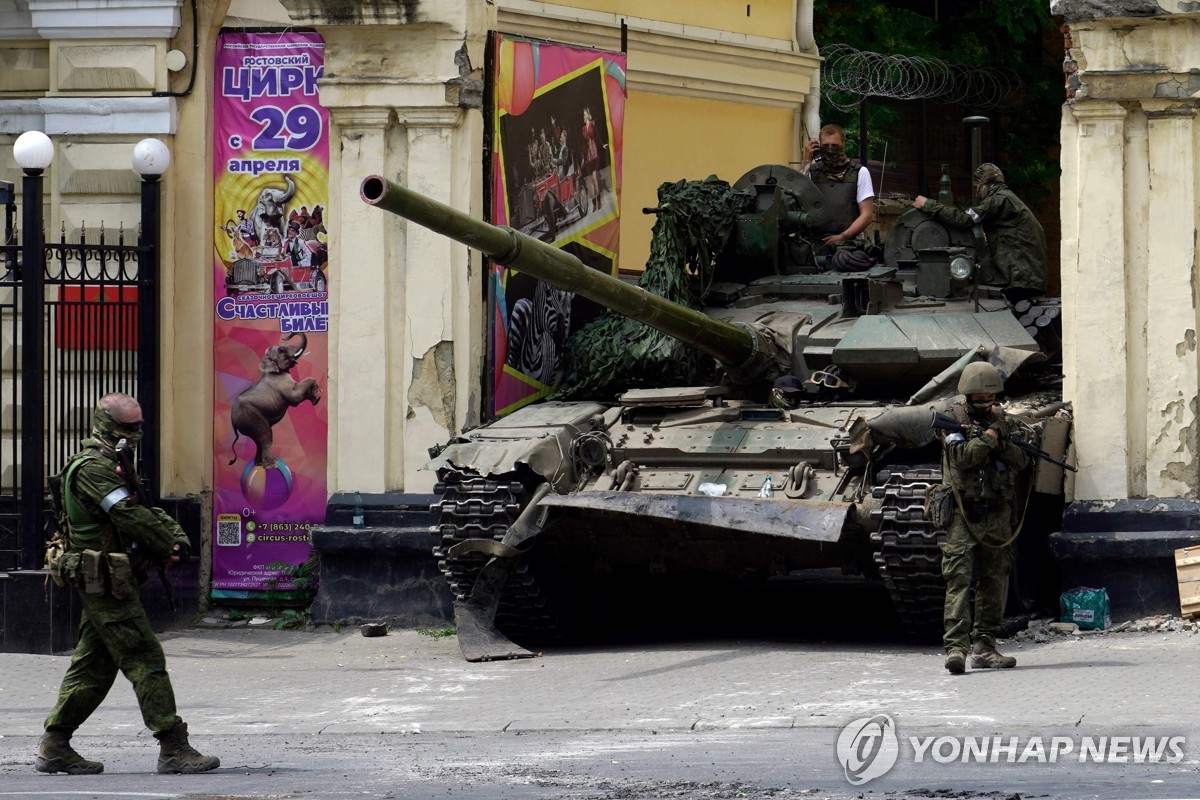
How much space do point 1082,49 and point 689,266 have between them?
116 inches

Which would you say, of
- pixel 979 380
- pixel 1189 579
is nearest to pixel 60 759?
pixel 979 380

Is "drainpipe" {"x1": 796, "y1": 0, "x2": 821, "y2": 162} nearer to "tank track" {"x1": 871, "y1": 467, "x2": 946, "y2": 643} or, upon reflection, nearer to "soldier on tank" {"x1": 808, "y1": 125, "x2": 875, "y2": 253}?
"soldier on tank" {"x1": 808, "y1": 125, "x2": 875, "y2": 253}

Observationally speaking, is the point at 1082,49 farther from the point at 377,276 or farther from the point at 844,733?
the point at 844,733

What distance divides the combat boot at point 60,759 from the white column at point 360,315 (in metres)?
5.53

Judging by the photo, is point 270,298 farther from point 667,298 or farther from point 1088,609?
point 1088,609

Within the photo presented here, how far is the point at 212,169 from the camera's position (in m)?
14.2

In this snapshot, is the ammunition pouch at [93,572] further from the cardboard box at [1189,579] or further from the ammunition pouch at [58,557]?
the cardboard box at [1189,579]

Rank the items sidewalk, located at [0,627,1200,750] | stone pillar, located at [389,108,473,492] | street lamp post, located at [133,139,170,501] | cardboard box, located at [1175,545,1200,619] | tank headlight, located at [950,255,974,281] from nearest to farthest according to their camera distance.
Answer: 1. sidewalk, located at [0,627,1200,750]
2. cardboard box, located at [1175,545,1200,619]
3. tank headlight, located at [950,255,974,281]
4. street lamp post, located at [133,139,170,501]
5. stone pillar, located at [389,108,473,492]

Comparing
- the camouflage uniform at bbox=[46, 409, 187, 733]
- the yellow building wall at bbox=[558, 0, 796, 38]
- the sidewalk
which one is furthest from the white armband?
the yellow building wall at bbox=[558, 0, 796, 38]

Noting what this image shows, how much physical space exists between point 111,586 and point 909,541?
14.1 ft

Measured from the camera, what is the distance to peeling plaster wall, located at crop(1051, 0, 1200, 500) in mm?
12672

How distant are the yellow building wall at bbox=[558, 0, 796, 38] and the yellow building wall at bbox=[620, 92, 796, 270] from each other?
67 centimetres

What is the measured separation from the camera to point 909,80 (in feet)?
69.0

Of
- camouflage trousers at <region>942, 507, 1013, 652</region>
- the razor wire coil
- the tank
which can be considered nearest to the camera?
camouflage trousers at <region>942, 507, 1013, 652</region>
